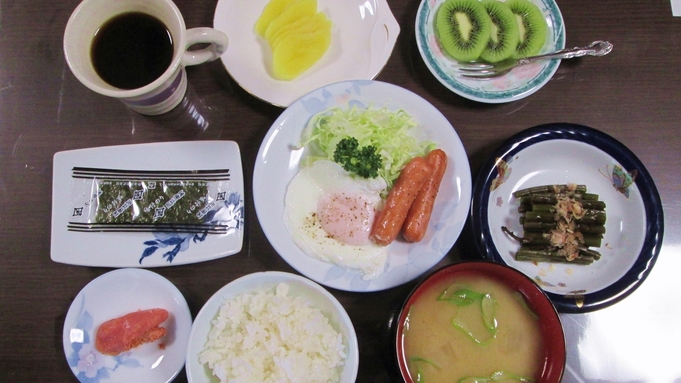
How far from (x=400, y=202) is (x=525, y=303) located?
617 mm

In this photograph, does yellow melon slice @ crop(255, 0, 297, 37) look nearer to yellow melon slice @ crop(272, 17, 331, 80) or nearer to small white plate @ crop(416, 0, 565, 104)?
yellow melon slice @ crop(272, 17, 331, 80)

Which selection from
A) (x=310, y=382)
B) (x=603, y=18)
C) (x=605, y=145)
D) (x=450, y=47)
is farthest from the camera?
(x=603, y=18)

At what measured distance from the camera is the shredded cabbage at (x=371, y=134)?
6.57 ft

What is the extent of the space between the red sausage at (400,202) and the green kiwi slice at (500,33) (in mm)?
688

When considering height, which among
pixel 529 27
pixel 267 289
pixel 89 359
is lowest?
pixel 89 359

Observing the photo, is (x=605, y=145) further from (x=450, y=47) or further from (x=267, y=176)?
(x=267, y=176)

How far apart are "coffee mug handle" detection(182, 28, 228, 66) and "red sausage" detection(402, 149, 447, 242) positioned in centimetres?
96

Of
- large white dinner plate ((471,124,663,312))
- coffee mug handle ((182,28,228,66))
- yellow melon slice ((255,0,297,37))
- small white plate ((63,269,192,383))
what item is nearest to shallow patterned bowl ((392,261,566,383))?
large white dinner plate ((471,124,663,312))

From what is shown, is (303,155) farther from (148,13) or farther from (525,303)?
(525,303)

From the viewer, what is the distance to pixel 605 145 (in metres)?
2.05

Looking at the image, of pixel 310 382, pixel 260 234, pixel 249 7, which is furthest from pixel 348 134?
pixel 310 382

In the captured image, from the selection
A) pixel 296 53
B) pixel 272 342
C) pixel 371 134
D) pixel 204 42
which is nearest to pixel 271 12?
pixel 296 53

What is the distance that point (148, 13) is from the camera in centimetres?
188

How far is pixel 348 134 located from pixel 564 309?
1153 mm
